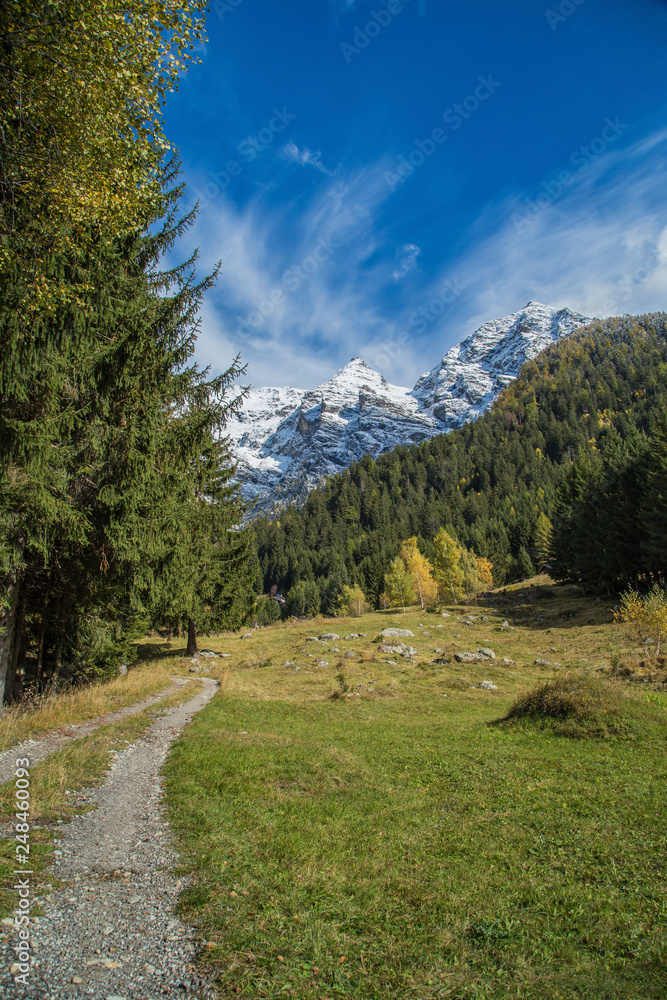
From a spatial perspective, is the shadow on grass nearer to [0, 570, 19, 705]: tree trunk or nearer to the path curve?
the path curve

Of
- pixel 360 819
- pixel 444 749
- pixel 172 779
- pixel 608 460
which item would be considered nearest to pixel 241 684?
pixel 444 749

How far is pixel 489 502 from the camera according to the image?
478 feet

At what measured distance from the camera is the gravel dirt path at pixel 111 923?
351 centimetres

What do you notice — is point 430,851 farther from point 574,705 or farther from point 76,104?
point 76,104

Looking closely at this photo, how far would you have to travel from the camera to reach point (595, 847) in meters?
6.76

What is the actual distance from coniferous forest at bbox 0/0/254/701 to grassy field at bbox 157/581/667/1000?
18.5ft

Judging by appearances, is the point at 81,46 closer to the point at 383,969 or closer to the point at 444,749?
the point at 383,969

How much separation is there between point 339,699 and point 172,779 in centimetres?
1240

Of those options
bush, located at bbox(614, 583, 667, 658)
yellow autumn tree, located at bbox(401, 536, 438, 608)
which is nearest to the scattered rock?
bush, located at bbox(614, 583, 667, 658)

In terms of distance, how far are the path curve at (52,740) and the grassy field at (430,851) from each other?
7.89 feet

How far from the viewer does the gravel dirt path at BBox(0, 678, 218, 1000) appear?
351cm

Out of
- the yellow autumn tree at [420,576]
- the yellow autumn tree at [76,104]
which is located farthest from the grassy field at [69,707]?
the yellow autumn tree at [420,576]

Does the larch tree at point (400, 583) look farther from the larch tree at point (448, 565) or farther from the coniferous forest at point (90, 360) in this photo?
the coniferous forest at point (90, 360)

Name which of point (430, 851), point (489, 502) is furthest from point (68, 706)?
point (489, 502)
